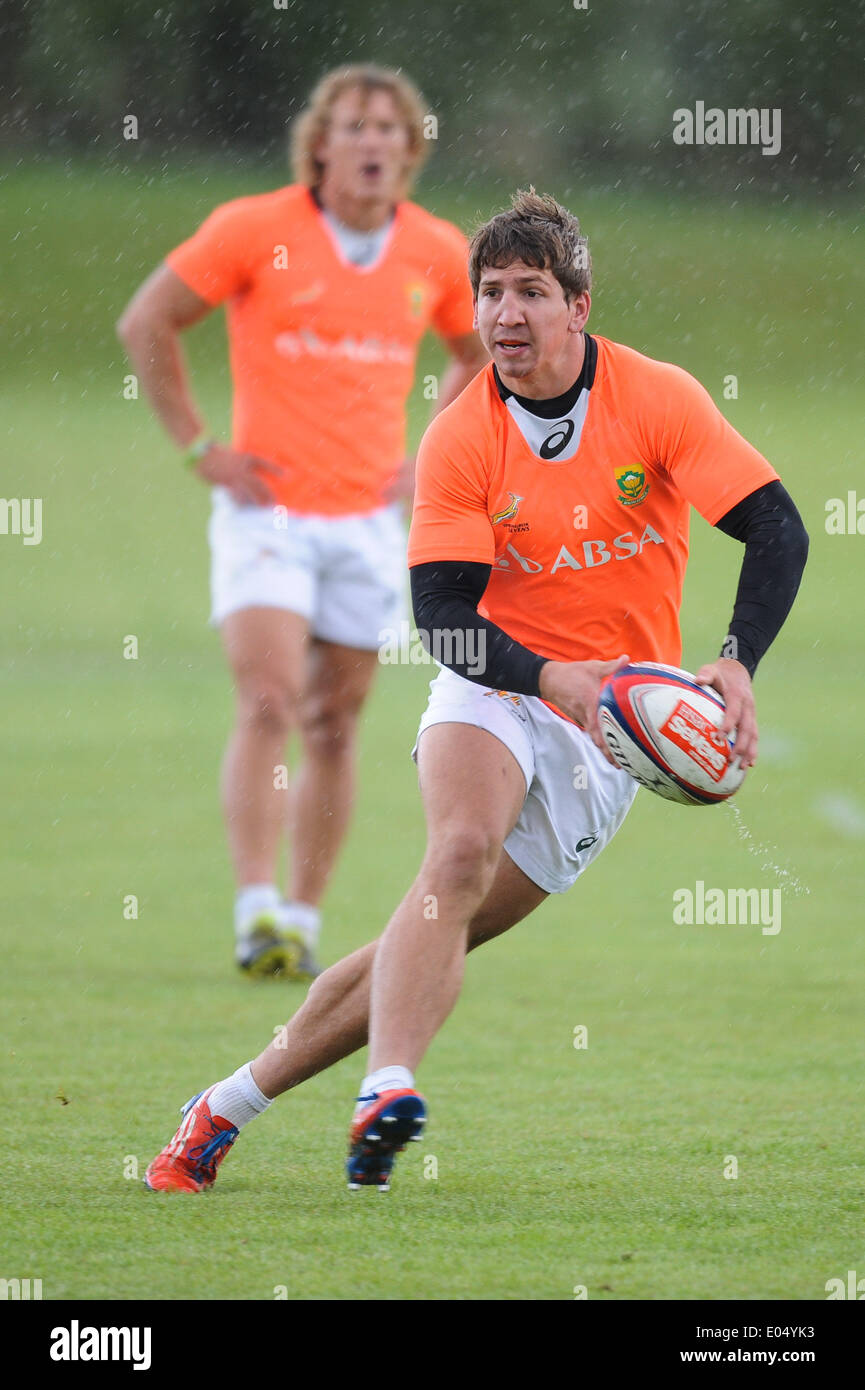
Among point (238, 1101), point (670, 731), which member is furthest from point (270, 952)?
point (670, 731)

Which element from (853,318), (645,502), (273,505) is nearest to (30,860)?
(273,505)

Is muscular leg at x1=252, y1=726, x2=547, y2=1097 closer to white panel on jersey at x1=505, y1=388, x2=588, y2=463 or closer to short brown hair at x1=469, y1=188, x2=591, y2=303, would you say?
white panel on jersey at x1=505, y1=388, x2=588, y2=463

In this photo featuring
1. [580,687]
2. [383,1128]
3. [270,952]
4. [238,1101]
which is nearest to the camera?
[383,1128]

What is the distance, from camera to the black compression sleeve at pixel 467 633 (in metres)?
4.23

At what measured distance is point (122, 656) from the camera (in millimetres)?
15617

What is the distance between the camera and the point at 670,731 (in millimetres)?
4086

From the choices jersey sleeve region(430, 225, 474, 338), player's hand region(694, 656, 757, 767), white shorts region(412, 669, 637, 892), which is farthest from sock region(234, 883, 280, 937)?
player's hand region(694, 656, 757, 767)

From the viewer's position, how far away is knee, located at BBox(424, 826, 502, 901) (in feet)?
13.8

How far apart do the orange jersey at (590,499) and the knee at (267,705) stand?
2.38 meters

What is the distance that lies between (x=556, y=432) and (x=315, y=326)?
9.83 ft

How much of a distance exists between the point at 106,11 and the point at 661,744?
38590 mm

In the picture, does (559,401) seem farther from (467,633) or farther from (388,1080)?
(388,1080)

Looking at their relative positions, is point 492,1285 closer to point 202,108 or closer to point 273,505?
point 273,505

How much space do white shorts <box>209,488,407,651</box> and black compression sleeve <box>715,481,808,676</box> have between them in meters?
2.96
